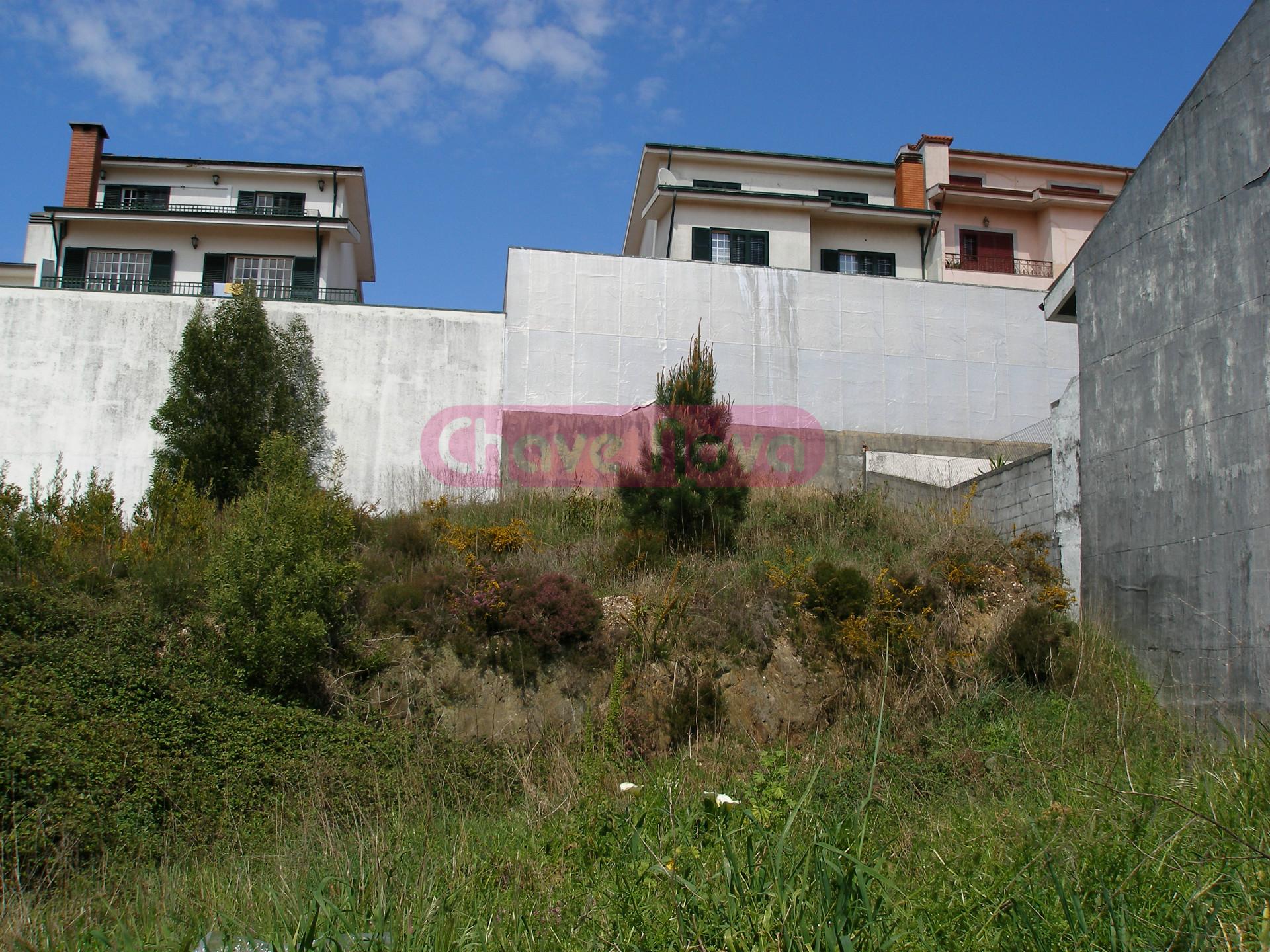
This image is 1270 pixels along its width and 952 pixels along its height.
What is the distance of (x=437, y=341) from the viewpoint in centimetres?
2306

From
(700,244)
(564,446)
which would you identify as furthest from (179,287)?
(700,244)

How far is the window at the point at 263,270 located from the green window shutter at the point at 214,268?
230mm

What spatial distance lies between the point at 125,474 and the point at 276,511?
35.2ft

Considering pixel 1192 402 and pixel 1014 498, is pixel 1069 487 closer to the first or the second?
pixel 1014 498

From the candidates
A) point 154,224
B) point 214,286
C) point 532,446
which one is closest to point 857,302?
point 532,446

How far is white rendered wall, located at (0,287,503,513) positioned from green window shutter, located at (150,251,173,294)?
23.1 feet

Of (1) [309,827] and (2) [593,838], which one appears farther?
(1) [309,827]

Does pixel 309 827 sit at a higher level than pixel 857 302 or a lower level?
lower

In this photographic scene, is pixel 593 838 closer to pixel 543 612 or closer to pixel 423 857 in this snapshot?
pixel 423 857

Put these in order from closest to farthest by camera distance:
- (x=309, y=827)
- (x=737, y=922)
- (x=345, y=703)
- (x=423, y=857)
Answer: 1. (x=737, y=922)
2. (x=423, y=857)
3. (x=309, y=827)
4. (x=345, y=703)

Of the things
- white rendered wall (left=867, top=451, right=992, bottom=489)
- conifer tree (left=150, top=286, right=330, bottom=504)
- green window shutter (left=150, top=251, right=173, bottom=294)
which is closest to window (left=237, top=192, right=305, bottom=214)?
green window shutter (left=150, top=251, right=173, bottom=294)

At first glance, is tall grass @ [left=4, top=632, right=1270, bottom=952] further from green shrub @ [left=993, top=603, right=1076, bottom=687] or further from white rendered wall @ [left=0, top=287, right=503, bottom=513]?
white rendered wall @ [left=0, top=287, right=503, bottom=513]

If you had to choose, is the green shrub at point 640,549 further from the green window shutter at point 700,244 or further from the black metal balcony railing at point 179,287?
the black metal balcony railing at point 179,287

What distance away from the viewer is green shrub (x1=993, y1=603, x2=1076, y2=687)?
37.9ft
